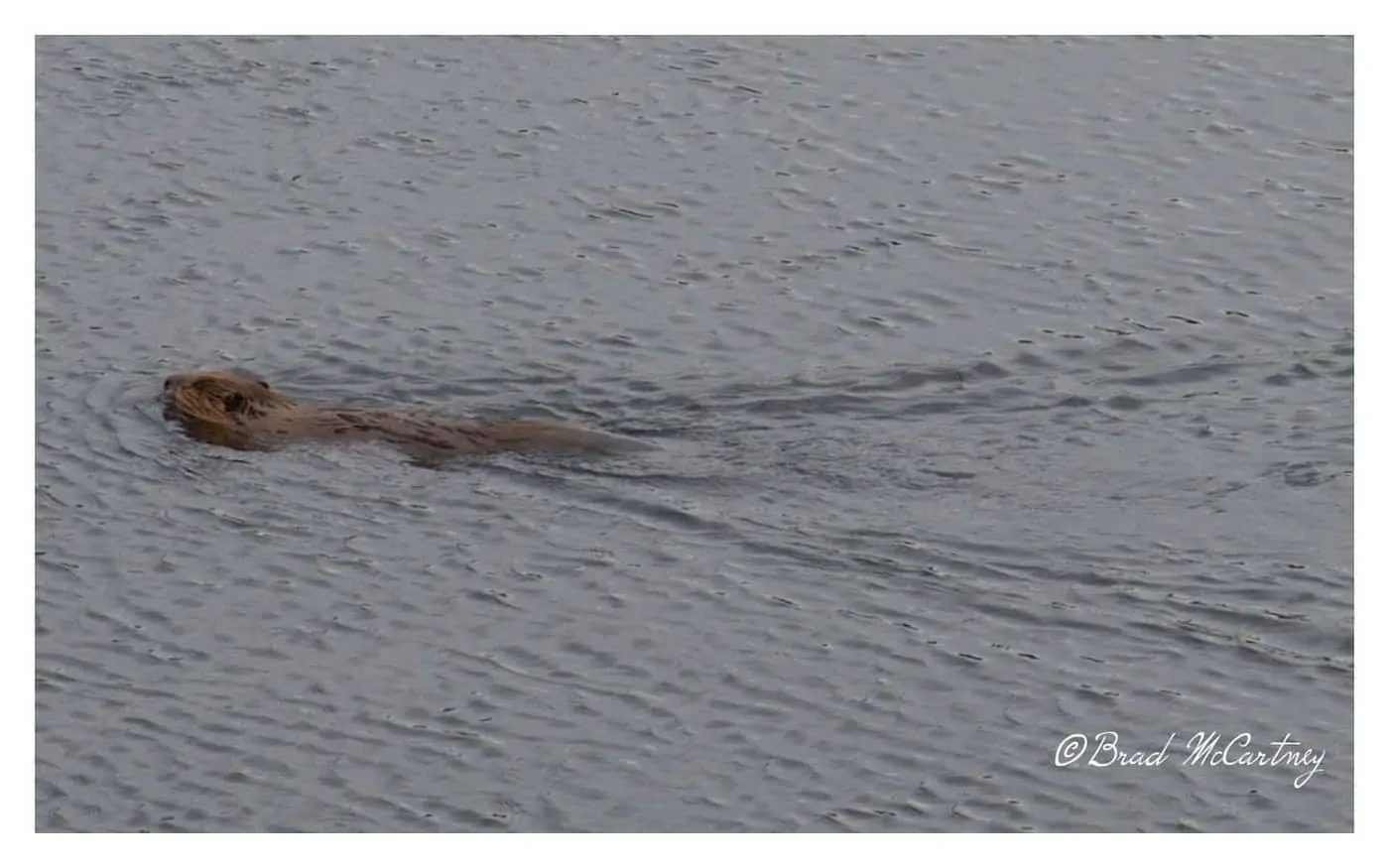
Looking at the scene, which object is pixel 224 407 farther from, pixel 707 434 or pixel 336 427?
pixel 707 434

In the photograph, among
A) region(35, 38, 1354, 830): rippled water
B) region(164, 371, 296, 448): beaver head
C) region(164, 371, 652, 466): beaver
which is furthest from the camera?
region(164, 371, 296, 448): beaver head

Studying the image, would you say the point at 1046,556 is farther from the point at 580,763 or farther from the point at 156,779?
the point at 156,779

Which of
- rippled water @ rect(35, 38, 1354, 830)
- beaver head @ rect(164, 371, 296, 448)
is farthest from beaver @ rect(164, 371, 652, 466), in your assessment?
rippled water @ rect(35, 38, 1354, 830)

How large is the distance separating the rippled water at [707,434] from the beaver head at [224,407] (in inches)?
9.5

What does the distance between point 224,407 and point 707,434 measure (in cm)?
369

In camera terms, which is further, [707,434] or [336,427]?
[707,434]

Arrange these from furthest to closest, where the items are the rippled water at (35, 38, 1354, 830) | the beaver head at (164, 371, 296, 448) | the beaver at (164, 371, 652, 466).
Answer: the beaver head at (164, 371, 296, 448)
the beaver at (164, 371, 652, 466)
the rippled water at (35, 38, 1354, 830)

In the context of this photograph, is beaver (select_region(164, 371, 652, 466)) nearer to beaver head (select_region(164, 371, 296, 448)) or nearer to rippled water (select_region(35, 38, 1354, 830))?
beaver head (select_region(164, 371, 296, 448))

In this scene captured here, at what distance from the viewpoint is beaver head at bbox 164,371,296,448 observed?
1889 cm

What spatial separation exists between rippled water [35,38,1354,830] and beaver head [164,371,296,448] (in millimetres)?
242

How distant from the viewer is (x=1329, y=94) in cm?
Answer: 2345

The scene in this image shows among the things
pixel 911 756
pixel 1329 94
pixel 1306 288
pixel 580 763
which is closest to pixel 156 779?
pixel 580 763

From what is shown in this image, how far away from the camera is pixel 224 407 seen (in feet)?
62.4

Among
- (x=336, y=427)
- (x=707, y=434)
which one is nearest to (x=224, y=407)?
(x=336, y=427)
